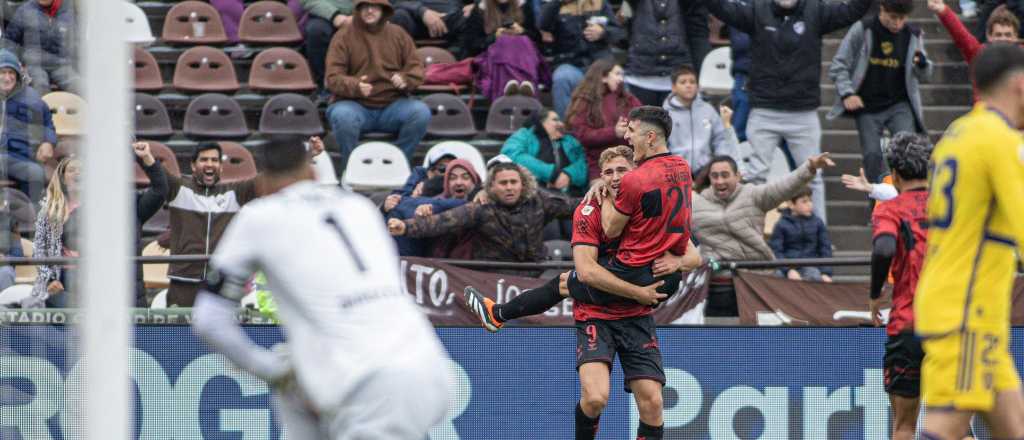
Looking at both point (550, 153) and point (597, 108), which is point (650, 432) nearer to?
point (550, 153)

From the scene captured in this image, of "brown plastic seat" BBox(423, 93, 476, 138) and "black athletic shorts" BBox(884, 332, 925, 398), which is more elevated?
"brown plastic seat" BBox(423, 93, 476, 138)

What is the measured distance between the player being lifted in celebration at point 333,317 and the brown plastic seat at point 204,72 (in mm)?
9042

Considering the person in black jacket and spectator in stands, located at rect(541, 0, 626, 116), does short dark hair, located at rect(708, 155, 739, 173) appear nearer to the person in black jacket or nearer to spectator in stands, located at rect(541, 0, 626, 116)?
spectator in stands, located at rect(541, 0, 626, 116)

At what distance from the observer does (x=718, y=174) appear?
454 inches

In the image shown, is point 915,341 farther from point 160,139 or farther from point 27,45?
point 160,139

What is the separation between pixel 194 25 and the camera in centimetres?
1509

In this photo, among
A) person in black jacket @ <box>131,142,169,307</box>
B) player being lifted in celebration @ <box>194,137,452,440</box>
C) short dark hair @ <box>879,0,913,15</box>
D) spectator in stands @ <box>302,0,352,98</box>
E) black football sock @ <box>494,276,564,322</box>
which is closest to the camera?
player being lifted in celebration @ <box>194,137,452,440</box>

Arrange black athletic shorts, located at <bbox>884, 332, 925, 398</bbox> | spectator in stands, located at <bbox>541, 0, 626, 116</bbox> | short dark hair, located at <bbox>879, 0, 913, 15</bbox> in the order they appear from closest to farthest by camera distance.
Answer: black athletic shorts, located at <bbox>884, 332, 925, 398</bbox>
short dark hair, located at <bbox>879, 0, 913, 15</bbox>
spectator in stands, located at <bbox>541, 0, 626, 116</bbox>

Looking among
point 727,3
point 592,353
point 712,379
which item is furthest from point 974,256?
point 727,3

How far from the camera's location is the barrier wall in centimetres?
1030

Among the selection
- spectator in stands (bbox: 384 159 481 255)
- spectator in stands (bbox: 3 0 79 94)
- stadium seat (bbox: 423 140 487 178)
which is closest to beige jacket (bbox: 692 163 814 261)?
spectator in stands (bbox: 384 159 481 255)

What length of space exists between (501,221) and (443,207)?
57 cm

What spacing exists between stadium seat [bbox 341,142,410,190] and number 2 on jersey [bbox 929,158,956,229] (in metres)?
7.54

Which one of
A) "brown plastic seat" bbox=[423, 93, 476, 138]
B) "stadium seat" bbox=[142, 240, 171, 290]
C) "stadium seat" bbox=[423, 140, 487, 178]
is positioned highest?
"brown plastic seat" bbox=[423, 93, 476, 138]
